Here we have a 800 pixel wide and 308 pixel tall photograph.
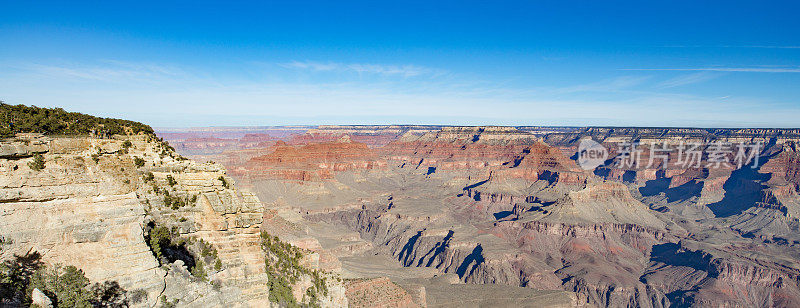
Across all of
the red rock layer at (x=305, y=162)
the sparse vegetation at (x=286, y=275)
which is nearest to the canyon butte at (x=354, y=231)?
the sparse vegetation at (x=286, y=275)

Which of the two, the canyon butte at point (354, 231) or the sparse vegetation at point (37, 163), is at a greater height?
the sparse vegetation at point (37, 163)

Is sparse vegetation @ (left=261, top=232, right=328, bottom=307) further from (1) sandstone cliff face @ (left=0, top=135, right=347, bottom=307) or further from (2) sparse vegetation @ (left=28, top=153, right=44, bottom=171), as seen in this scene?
(2) sparse vegetation @ (left=28, top=153, right=44, bottom=171)

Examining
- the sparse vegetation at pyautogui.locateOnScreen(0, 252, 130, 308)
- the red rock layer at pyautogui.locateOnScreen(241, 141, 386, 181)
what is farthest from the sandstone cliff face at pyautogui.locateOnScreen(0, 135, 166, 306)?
the red rock layer at pyautogui.locateOnScreen(241, 141, 386, 181)

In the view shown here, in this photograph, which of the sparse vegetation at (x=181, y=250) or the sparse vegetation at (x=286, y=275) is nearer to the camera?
the sparse vegetation at (x=181, y=250)

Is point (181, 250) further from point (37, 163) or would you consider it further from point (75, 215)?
point (37, 163)

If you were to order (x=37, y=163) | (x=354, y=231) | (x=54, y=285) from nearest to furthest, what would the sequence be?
(x=54, y=285), (x=37, y=163), (x=354, y=231)

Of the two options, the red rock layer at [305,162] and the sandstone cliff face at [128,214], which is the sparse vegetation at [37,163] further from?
the red rock layer at [305,162]

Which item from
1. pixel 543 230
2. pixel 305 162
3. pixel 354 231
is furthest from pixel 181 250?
pixel 305 162
